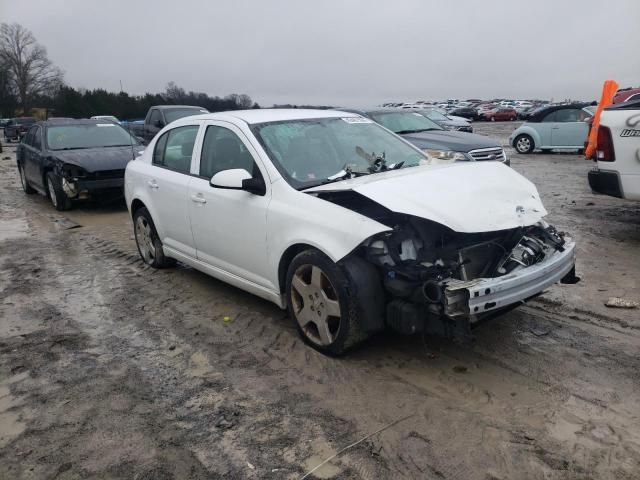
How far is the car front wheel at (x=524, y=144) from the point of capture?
58.6 feet

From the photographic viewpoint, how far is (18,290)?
5789mm

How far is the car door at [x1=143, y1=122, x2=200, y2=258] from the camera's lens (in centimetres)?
521

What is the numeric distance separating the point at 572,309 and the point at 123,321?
12.9 feet

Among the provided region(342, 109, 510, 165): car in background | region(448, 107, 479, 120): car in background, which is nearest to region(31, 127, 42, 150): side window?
region(342, 109, 510, 165): car in background

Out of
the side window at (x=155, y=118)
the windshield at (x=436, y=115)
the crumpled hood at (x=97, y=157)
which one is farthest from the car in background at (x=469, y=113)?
the crumpled hood at (x=97, y=157)

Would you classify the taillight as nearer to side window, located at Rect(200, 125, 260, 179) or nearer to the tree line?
side window, located at Rect(200, 125, 260, 179)

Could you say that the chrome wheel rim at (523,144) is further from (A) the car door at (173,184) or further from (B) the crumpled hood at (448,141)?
(A) the car door at (173,184)

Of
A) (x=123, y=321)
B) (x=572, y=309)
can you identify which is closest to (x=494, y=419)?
(x=572, y=309)

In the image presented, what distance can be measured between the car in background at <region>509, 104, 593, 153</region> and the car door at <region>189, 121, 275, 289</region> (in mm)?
14381

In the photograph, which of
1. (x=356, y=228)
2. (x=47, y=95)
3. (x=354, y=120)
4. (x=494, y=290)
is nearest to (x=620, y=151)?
(x=354, y=120)

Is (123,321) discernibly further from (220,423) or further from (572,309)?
(572,309)

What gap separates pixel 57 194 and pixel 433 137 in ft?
23.5

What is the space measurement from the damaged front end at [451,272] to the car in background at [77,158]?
7619 millimetres

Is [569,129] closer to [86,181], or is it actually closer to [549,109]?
[549,109]
